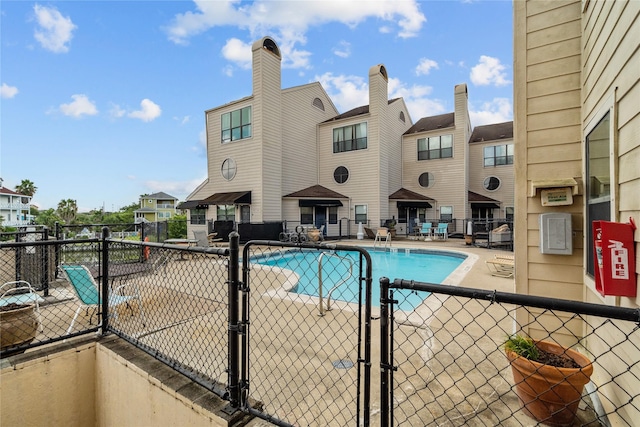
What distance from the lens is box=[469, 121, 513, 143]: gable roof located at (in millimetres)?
19641

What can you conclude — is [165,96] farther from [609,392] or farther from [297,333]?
[609,392]

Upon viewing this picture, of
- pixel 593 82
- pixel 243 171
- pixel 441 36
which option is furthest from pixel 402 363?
pixel 243 171

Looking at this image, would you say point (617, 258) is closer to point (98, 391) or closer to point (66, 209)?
point (98, 391)

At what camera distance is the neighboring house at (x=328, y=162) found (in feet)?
49.7

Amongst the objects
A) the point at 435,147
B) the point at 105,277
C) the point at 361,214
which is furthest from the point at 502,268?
the point at 435,147

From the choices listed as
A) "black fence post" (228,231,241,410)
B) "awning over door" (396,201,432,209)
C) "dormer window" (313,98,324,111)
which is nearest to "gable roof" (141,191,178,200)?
"dormer window" (313,98,324,111)

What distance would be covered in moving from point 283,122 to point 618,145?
1575 cm

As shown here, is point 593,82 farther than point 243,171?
No

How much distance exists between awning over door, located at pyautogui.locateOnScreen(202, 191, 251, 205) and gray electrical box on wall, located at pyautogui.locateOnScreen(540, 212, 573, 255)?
13.5m

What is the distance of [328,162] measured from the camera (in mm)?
18562

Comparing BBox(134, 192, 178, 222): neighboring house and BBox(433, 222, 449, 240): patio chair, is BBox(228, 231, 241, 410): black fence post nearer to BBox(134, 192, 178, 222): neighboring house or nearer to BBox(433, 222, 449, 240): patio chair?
BBox(433, 222, 449, 240): patio chair

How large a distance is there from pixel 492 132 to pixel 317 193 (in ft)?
45.6

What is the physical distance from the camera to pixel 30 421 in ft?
8.80

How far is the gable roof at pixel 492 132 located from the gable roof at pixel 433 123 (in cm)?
230
